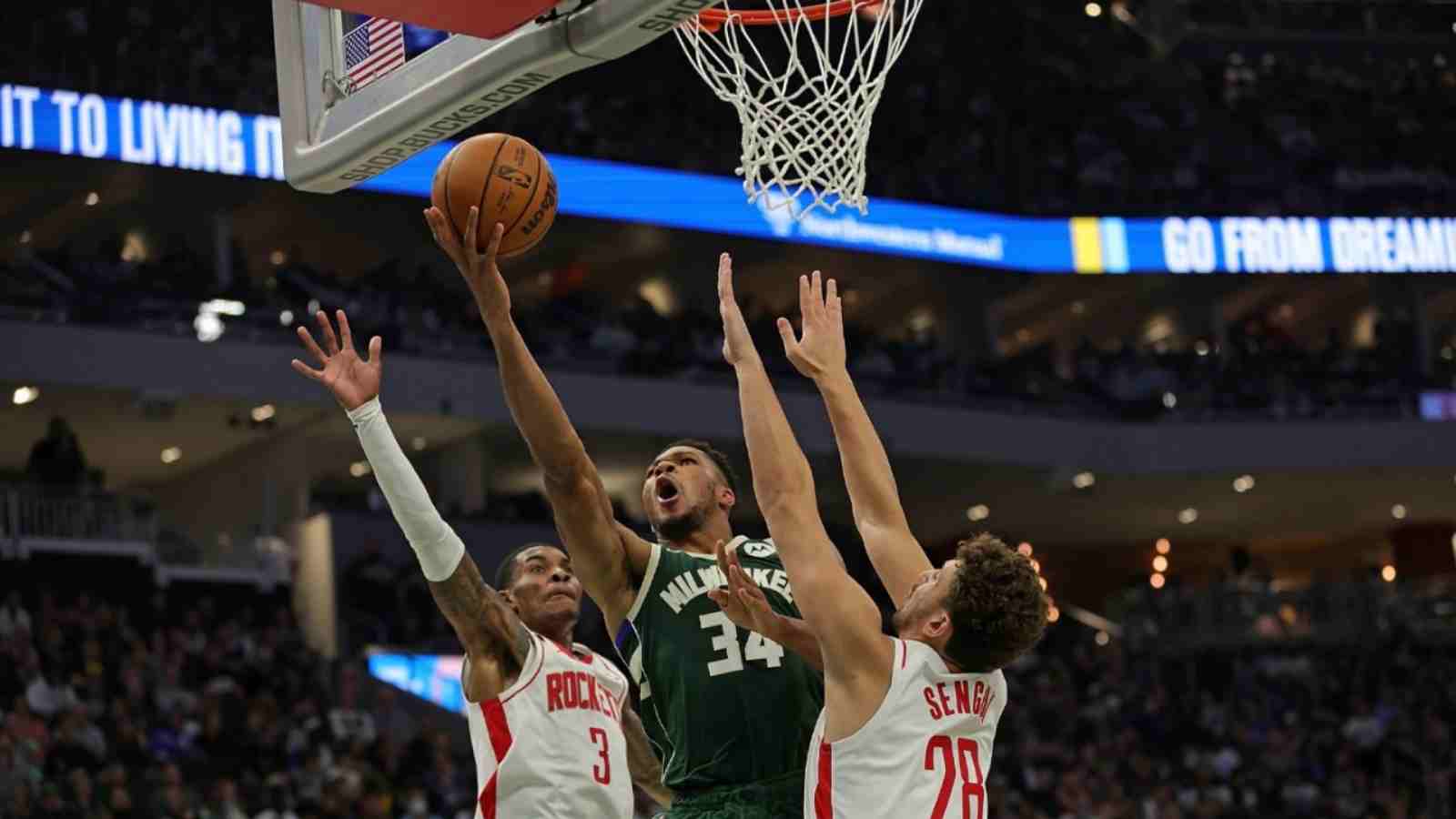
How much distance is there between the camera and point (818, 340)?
4.84 metres

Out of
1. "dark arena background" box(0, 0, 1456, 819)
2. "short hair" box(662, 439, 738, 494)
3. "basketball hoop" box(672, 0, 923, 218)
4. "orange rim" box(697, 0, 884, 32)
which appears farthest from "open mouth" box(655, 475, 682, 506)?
"dark arena background" box(0, 0, 1456, 819)

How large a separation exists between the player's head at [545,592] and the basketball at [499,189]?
34.2 inches

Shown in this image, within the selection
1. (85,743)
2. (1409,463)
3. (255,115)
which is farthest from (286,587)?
(1409,463)

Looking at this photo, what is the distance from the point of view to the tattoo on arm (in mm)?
5422

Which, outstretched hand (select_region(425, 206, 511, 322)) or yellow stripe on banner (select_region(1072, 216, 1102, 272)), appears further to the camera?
yellow stripe on banner (select_region(1072, 216, 1102, 272))

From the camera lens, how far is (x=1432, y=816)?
20.4 m

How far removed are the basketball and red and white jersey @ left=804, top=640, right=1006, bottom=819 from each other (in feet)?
Answer: 5.00

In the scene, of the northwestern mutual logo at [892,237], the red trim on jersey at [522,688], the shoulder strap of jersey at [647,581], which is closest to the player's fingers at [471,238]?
the shoulder strap of jersey at [647,581]

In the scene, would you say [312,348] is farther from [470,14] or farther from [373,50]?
[373,50]

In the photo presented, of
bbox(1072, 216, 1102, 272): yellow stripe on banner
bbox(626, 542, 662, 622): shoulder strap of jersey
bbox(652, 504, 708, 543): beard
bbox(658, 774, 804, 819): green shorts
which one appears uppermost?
bbox(1072, 216, 1102, 272): yellow stripe on banner

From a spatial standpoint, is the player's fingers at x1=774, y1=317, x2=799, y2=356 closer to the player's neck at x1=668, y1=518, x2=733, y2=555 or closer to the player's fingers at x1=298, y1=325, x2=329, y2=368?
the player's neck at x1=668, y1=518, x2=733, y2=555

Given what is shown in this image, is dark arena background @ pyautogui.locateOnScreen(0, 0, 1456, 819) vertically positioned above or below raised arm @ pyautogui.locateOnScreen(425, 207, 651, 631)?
above

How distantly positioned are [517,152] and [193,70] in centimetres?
1818

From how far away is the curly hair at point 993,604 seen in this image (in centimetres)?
452
